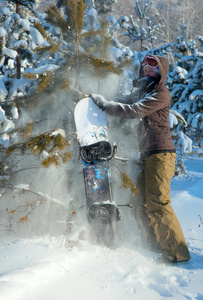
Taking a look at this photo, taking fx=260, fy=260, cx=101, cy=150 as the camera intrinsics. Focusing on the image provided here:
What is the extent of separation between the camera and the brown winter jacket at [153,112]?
276 centimetres

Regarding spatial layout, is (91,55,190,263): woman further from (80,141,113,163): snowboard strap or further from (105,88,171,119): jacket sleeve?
(80,141,113,163): snowboard strap

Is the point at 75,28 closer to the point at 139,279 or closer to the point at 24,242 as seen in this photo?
the point at 24,242

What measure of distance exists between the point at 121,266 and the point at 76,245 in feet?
1.87

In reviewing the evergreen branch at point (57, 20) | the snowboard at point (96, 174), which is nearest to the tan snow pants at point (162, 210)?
the snowboard at point (96, 174)

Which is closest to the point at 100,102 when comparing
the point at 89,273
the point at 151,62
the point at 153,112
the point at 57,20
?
the point at 153,112

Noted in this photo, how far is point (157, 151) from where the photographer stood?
2.88m

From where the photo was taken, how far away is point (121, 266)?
7.94 ft

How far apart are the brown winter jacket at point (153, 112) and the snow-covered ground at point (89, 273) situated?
1.20 m

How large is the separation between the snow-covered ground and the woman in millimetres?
234

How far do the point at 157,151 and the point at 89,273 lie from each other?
56.3 inches

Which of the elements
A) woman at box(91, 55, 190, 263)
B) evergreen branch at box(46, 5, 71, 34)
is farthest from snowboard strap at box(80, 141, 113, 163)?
evergreen branch at box(46, 5, 71, 34)

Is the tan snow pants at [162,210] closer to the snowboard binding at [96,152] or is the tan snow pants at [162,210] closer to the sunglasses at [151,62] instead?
the snowboard binding at [96,152]

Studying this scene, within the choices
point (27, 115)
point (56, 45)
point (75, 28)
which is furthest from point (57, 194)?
point (75, 28)

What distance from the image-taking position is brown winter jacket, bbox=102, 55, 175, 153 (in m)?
2.76
